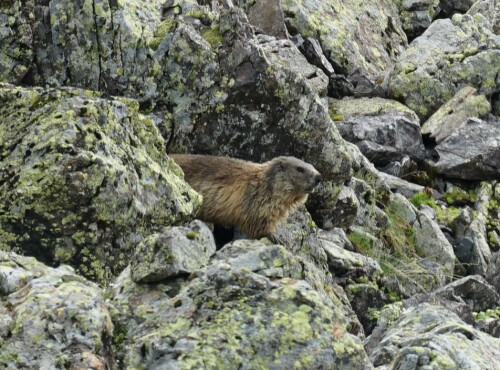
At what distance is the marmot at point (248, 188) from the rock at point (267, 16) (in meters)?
8.46

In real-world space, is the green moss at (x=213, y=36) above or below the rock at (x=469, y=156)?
above

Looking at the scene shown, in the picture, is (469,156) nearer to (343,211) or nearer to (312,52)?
(312,52)

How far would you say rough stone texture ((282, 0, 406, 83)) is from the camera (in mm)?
24109

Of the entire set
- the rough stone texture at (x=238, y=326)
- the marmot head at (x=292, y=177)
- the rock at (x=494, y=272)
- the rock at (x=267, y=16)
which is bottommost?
the rock at (x=494, y=272)

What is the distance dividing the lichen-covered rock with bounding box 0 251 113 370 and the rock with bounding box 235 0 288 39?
1531 cm

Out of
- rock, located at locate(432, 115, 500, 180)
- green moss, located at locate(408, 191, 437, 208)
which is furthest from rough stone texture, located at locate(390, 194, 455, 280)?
rock, located at locate(432, 115, 500, 180)

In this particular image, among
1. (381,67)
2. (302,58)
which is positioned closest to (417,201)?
(302,58)

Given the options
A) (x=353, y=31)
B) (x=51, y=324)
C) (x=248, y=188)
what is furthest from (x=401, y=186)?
(x=51, y=324)

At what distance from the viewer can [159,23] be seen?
16.0 metres

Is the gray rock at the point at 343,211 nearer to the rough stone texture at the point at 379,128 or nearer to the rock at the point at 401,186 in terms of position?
the rock at the point at 401,186

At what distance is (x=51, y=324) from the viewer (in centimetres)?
743

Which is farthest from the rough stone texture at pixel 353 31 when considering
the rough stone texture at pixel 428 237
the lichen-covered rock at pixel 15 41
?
the lichen-covered rock at pixel 15 41

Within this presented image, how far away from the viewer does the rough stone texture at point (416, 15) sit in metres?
29.2

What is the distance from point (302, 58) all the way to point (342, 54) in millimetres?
2392
